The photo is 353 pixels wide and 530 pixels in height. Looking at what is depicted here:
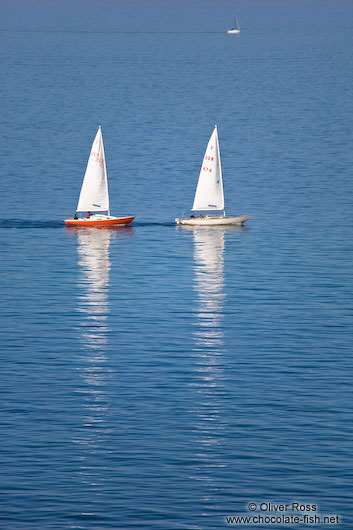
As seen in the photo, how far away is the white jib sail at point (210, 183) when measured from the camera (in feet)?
479

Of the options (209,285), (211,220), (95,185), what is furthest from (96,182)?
(209,285)

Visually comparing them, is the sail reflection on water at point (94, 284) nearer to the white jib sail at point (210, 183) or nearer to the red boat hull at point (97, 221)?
the red boat hull at point (97, 221)

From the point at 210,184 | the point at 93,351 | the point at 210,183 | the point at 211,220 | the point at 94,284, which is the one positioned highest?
the point at 210,183

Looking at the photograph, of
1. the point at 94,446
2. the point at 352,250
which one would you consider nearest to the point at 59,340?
the point at 94,446

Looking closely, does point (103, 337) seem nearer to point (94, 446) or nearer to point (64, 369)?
point (64, 369)

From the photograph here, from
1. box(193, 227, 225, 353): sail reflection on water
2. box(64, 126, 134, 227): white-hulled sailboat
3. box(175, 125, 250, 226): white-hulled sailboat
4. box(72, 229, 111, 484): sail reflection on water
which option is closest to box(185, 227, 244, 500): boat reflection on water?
box(193, 227, 225, 353): sail reflection on water

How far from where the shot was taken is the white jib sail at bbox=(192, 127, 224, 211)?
146125 millimetres

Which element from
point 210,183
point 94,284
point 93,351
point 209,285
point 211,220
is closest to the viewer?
point 93,351

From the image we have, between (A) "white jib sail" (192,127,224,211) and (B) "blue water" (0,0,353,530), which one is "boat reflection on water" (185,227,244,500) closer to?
(B) "blue water" (0,0,353,530)

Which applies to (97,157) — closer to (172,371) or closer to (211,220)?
(211,220)

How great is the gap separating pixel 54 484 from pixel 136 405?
13133mm

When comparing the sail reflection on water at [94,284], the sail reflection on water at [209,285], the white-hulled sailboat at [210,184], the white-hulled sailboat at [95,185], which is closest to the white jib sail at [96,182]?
the white-hulled sailboat at [95,185]

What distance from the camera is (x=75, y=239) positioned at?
135 metres

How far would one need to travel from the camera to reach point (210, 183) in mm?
146500
